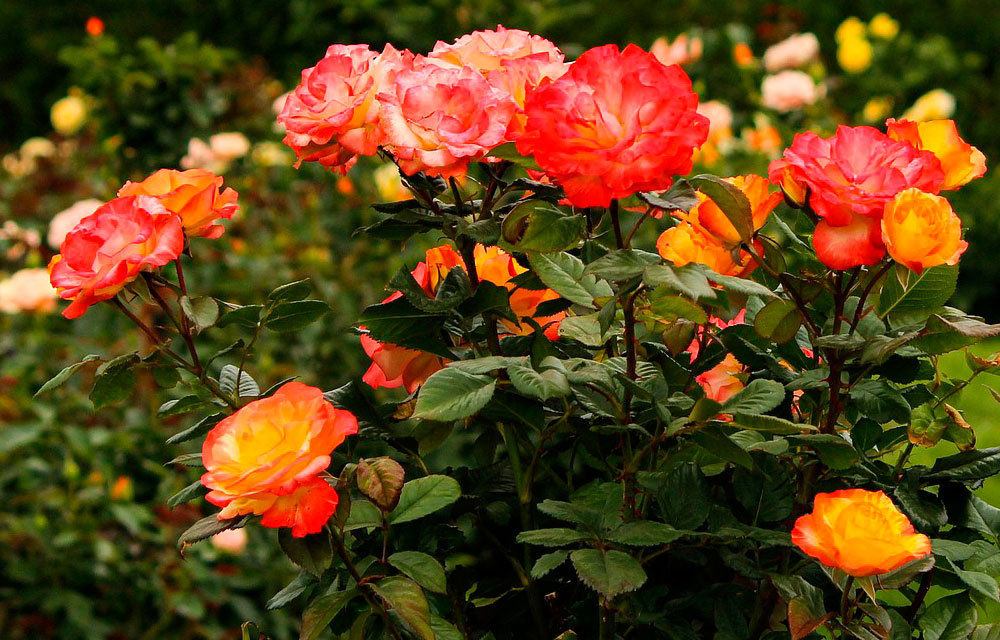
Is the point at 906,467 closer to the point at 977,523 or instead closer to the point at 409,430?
the point at 977,523

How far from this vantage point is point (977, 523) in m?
0.84

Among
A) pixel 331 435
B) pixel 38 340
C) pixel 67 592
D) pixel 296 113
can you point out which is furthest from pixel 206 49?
pixel 331 435

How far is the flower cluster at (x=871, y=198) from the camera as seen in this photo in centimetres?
70

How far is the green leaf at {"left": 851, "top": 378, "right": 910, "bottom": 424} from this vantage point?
0.78 m

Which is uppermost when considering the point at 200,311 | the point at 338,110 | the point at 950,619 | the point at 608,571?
the point at 338,110

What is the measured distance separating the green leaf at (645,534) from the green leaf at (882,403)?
0.16 m

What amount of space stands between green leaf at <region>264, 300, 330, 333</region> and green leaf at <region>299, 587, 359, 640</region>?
0.71ft

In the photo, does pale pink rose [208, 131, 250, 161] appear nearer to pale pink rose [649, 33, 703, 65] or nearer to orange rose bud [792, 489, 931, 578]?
pale pink rose [649, 33, 703, 65]

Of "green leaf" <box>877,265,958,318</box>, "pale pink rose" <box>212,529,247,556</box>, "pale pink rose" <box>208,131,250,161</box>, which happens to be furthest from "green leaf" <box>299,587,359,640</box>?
"pale pink rose" <box>208,131,250,161</box>

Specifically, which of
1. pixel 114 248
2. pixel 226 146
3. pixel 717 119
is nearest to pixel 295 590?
pixel 114 248

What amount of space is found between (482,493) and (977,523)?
383 mm

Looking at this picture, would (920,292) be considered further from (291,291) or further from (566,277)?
(291,291)

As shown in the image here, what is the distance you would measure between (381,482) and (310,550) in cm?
7

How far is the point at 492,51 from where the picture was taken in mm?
834
